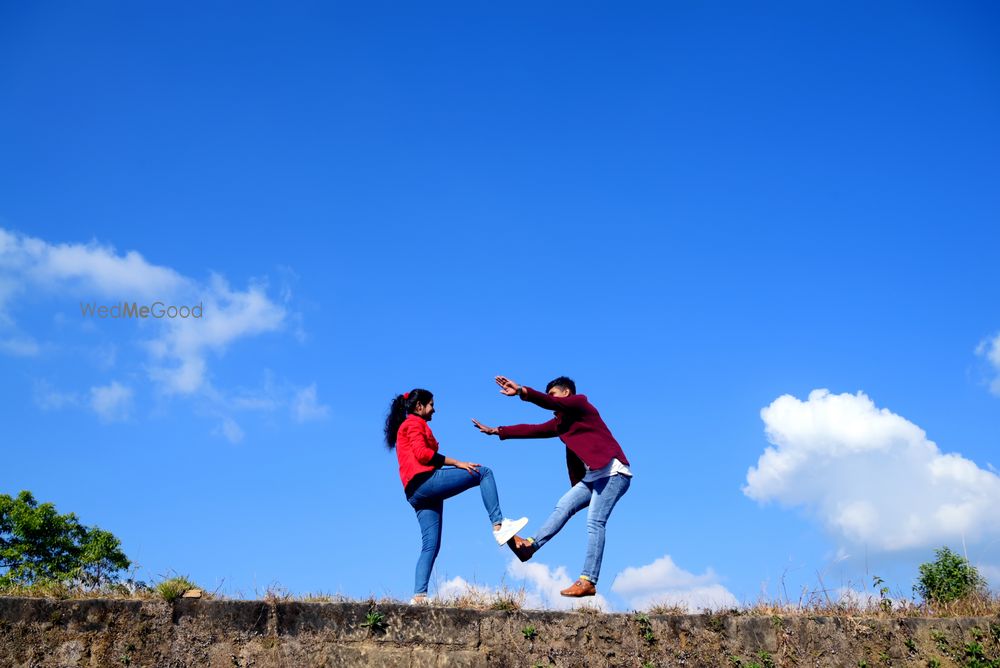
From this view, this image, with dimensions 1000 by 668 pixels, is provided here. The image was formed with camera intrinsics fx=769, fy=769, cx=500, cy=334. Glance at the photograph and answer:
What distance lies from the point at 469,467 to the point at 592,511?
4.33 feet

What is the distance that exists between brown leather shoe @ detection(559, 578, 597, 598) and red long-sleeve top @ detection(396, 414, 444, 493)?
174 centimetres

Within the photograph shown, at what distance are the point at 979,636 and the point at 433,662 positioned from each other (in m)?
5.67

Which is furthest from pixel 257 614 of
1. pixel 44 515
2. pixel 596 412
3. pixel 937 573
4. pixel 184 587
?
pixel 44 515

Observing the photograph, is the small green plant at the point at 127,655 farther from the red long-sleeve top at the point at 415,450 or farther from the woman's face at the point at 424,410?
the woman's face at the point at 424,410

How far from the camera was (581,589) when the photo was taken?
7445 mm

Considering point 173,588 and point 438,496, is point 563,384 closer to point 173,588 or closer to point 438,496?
point 438,496

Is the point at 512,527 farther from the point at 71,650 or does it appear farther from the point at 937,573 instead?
the point at 937,573

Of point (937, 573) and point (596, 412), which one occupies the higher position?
point (596, 412)

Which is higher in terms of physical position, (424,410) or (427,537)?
(424,410)

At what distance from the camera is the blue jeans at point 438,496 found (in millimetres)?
7559

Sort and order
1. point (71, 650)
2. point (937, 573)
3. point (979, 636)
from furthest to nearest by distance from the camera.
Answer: point (937, 573) < point (979, 636) < point (71, 650)

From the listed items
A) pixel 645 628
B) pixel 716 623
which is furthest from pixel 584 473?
pixel 716 623

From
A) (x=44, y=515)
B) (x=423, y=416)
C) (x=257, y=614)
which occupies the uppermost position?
(x=44, y=515)

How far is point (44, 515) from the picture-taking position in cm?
2648
